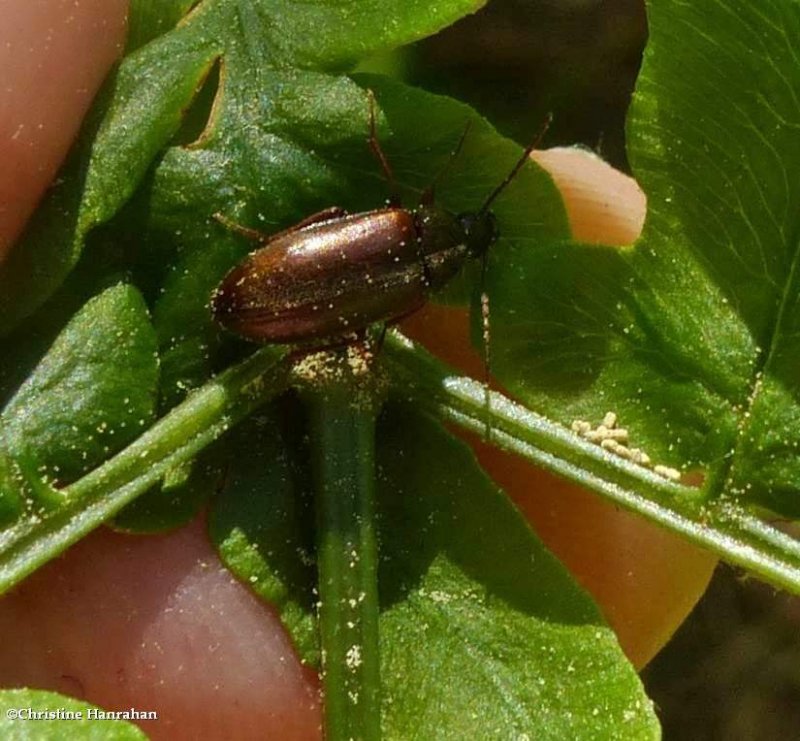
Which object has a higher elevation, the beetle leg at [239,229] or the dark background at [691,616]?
the beetle leg at [239,229]

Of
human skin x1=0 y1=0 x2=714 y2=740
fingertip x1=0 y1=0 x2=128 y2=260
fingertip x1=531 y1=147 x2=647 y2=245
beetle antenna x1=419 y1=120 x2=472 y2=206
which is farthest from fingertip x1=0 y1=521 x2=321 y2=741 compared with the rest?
fingertip x1=531 y1=147 x2=647 y2=245

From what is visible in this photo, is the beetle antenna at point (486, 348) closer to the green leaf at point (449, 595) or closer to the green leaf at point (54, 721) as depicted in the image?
the green leaf at point (449, 595)

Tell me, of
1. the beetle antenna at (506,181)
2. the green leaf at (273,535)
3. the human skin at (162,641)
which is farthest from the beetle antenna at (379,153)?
the human skin at (162,641)

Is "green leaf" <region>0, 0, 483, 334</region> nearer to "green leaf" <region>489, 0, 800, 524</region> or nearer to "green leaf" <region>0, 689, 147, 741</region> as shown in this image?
"green leaf" <region>489, 0, 800, 524</region>

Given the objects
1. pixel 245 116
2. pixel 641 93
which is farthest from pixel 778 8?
pixel 245 116

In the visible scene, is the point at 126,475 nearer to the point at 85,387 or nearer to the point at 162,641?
the point at 85,387

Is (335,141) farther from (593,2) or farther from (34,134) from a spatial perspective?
(593,2)
